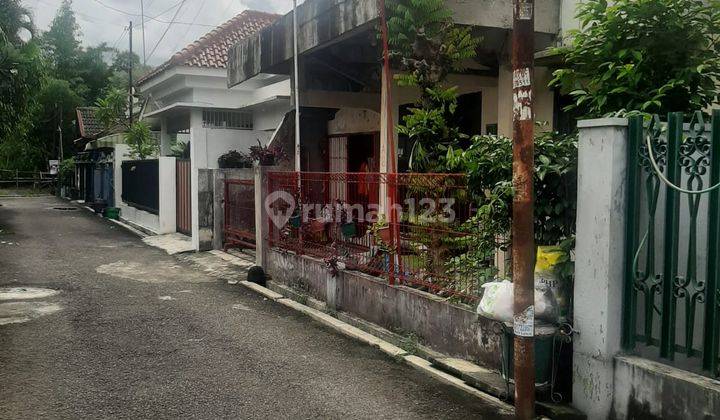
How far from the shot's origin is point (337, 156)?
14.9 m

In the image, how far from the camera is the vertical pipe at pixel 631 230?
430 cm

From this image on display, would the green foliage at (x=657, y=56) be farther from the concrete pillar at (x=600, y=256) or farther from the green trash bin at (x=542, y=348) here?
the green trash bin at (x=542, y=348)

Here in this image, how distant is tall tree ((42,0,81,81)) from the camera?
53312mm

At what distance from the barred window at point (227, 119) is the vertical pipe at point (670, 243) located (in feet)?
47.1

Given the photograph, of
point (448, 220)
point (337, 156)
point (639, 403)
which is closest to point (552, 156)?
point (448, 220)

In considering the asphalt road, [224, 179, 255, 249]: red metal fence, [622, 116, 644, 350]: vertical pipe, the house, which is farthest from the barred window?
[622, 116, 644, 350]: vertical pipe

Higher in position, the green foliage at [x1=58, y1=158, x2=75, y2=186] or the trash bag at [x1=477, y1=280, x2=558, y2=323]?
the green foliage at [x1=58, y1=158, x2=75, y2=186]

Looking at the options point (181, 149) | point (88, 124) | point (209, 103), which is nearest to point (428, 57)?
point (209, 103)

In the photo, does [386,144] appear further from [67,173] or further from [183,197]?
[67,173]

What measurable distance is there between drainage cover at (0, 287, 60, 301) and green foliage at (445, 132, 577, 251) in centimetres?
667

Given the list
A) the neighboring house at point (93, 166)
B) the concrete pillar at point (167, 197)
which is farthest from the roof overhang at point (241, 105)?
the neighboring house at point (93, 166)

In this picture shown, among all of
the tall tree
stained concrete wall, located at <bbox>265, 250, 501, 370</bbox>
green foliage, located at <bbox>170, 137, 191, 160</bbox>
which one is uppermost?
the tall tree

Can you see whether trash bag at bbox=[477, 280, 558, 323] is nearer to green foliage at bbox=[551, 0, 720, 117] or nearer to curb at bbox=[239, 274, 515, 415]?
curb at bbox=[239, 274, 515, 415]

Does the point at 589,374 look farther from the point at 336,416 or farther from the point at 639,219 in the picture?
the point at 336,416
